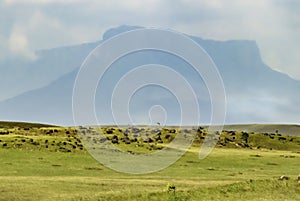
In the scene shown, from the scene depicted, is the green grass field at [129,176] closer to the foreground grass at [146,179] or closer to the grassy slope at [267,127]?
the foreground grass at [146,179]

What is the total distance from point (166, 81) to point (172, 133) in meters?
53.5

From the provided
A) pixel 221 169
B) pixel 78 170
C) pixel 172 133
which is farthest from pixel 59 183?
pixel 172 133

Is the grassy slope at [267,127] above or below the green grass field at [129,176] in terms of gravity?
above

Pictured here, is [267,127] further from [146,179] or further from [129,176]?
[146,179]

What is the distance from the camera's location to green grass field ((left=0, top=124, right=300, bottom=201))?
33.2 metres

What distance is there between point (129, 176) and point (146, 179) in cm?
325

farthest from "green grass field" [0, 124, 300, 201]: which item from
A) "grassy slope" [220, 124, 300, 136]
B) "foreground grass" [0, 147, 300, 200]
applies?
"grassy slope" [220, 124, 300, 136]

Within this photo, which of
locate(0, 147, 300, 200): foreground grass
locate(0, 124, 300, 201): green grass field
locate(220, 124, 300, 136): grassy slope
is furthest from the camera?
locate(220, 124, 300, 136): grassy slope

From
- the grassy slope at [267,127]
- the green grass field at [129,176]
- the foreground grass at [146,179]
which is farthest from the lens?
the grassy slope at [267,127]

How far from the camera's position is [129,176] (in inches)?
1991

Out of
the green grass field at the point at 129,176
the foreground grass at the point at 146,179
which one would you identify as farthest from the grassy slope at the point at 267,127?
the foreground grass at the point at 146,179

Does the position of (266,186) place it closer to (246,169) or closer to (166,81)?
(166,81)

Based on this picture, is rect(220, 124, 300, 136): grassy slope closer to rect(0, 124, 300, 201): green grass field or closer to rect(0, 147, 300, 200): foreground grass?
rect(0, 124, 300, 201): green grass field

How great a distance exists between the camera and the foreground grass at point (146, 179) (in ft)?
108
